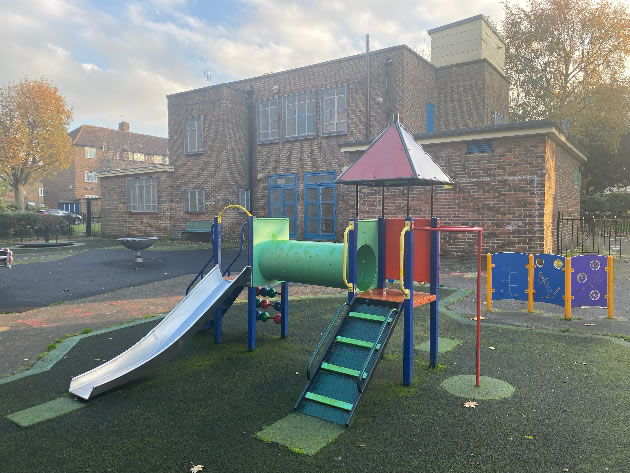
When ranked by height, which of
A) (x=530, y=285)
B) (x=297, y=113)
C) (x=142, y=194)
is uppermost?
(x=297, y=113)

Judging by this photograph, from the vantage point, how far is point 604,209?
33.4m

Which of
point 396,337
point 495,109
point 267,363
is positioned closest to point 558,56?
point 495,109

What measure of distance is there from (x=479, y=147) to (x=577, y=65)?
2130 centimetres

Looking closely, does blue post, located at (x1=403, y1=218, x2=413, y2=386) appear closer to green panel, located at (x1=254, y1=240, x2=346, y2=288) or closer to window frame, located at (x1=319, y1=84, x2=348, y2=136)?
green panel, located at (x1=254, y1=240, x2=346, y2=288)

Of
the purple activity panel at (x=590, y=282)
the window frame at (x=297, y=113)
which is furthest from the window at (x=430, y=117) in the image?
the purple activity panel at (x=590, y=282)

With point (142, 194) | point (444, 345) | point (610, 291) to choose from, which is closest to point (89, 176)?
point (142, 194)

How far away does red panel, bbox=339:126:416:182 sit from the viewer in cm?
564

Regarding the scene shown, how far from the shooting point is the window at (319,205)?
22.4m

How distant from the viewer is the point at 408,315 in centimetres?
523

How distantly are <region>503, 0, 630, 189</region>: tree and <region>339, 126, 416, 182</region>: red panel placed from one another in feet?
94.8

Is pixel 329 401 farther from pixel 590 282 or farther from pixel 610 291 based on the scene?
pixel 610 291

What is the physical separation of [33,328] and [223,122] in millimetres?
18822

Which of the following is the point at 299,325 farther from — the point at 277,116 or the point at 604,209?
the point at 604,209

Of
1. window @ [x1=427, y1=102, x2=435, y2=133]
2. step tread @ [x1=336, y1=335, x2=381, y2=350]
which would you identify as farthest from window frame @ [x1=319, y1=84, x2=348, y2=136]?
step tread @ [x1=336, y1=335, x2=381, y2=350]
